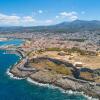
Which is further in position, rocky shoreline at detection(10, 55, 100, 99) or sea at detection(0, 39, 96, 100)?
rocky shoreline at detection(10, 55, 100, 99)

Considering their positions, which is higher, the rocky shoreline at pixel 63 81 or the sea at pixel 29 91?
the rocky shoreline at pixel 63 81

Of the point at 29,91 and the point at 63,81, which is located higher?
the point at 63,81

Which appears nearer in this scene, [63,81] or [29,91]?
[29,91]

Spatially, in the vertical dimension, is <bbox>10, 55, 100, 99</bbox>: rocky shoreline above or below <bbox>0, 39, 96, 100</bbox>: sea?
above

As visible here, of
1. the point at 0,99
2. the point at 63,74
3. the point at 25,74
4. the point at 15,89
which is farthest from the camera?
the point at 25,74

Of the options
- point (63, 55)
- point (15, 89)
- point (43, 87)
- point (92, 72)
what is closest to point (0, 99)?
point (15, 89)

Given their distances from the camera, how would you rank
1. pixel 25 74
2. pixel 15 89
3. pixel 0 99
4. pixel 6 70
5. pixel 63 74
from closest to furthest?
pixel 0 99, pixel 15 89, pixel 63 74, pixel 25 74, pixel 6 70

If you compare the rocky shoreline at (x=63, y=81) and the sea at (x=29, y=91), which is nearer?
the sea at (x=29, y=91)

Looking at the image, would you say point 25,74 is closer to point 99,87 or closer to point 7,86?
point 7,86
